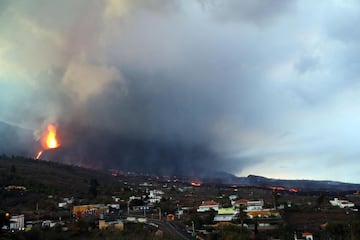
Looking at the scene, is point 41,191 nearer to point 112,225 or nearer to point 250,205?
point 112,225

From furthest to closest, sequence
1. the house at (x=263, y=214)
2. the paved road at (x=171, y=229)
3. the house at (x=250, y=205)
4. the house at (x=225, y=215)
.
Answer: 1. the house at (x=250, y=205)
2. the house at (x=263, y=214)
3. the house at (x=225, y=215)
4. the paved road at (x=171, y=229)

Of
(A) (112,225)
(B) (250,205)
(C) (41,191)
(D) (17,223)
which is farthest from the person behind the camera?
(C) (41,191)

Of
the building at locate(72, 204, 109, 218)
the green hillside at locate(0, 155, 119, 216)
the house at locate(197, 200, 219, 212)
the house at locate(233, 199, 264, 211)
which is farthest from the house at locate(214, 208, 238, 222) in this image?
the green hillside at locate(0, 155, 119, 216)

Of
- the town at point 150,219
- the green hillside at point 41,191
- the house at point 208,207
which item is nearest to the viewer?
the town at point 150,219

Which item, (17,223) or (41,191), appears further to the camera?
(41,191)

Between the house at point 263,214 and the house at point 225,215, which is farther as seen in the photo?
the house at point 263,214

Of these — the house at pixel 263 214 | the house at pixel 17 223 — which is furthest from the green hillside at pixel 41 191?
the house at pixel 263 214

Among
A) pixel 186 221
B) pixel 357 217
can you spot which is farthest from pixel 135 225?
pixel 357 217

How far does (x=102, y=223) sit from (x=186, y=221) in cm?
1428

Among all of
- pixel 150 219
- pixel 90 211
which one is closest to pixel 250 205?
pixel 150 219

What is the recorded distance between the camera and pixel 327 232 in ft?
184

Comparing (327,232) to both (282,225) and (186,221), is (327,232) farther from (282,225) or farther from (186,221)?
(186,221)

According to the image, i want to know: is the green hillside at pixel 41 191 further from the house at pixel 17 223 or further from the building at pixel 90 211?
the house at pixel 17 223

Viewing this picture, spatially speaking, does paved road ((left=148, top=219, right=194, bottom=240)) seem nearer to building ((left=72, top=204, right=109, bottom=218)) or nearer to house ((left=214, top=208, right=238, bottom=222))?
house ((left=214, top=208, right=238, bottom=222))
